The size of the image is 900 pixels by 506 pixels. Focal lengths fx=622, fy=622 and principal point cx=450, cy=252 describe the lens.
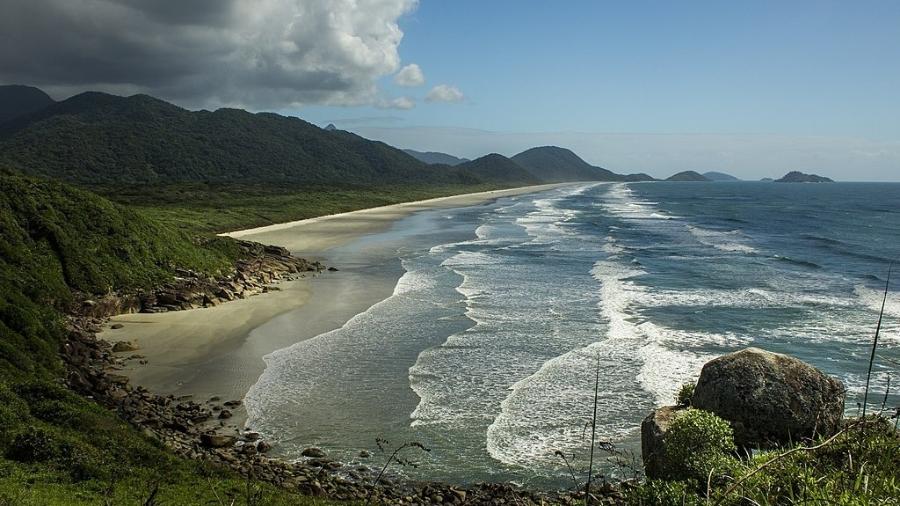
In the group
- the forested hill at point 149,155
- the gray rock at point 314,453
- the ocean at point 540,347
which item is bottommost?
the ocean at point 540,347

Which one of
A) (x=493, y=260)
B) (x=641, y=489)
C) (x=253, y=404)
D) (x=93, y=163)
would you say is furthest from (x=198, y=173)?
(x=641, y=489)

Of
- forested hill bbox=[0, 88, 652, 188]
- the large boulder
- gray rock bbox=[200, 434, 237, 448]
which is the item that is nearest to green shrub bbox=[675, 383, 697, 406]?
the large boulder

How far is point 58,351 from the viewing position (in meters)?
16.9

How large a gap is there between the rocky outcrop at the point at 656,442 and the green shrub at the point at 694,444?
0.25m

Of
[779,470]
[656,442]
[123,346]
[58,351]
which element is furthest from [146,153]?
[779,470]

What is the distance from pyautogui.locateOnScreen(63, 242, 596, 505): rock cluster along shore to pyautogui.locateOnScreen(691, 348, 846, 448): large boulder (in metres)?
2.53

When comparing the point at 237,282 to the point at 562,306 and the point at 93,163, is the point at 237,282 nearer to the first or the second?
the point at 562,306

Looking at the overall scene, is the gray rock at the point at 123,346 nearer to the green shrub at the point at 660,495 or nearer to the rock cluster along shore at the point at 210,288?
the rock cluster along shore at the point at 210,288

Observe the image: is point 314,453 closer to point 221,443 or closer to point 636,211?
point 221,443

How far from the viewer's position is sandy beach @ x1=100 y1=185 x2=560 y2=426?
56.6 ft

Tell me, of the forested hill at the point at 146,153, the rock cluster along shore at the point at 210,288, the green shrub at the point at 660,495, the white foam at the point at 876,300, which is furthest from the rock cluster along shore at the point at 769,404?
the forested hill at the point at 146,153

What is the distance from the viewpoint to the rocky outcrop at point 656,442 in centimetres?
991

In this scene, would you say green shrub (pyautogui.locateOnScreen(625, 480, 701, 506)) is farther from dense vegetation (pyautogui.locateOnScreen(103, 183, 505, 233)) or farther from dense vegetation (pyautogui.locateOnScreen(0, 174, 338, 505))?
dense vegetation (pyautogui.locateOnScreen(103, 183, 505, 233))

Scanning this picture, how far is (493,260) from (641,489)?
33.8 meters
